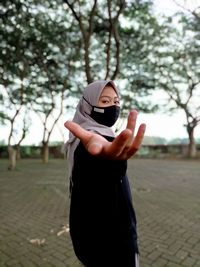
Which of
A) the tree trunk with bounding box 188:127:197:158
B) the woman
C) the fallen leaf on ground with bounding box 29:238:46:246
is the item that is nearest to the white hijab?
the woman

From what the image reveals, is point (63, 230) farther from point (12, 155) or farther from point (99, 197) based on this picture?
point (12, 155)

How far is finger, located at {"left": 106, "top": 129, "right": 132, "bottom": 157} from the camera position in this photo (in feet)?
4.07

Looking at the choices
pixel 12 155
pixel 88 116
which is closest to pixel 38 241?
pixel 88 116

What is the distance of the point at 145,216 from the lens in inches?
230

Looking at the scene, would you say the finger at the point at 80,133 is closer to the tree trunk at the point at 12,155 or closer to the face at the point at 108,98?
the face at the point at 108,98

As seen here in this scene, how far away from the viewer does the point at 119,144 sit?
50.0 inches

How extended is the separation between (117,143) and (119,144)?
0.01m

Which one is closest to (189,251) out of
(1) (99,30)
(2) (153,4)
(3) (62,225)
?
(3) (62,225)

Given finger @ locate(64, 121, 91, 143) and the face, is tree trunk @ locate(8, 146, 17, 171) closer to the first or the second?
the face

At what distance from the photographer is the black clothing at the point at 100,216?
5.29 feet

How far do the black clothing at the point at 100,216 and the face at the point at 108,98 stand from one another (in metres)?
0.25

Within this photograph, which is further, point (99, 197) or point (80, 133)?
point (99, 197)

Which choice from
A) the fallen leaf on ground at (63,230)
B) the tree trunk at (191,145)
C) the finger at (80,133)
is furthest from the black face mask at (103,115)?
the tree trunk at (191,145)

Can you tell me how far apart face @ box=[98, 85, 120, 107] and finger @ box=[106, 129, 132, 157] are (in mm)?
547
